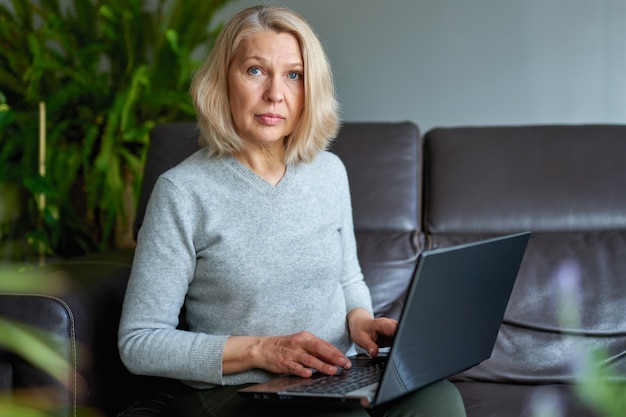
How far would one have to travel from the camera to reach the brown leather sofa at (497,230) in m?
1.52

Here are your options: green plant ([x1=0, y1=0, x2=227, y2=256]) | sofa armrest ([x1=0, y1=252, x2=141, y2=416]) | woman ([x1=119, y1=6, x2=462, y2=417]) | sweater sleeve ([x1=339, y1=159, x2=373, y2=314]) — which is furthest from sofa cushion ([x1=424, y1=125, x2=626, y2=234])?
green plant ([x1=0, y1=0, x2=227, y2=256])

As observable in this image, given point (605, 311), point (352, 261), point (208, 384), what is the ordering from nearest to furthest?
point (208, 384), point (352, 261), point (605, 311)

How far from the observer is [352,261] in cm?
154

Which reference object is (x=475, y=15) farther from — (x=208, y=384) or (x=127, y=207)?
(x=208, y=384)

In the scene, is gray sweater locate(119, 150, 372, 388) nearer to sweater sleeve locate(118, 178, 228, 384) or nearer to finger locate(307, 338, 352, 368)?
sweater sleeve locate(118, 178, 228, 384)

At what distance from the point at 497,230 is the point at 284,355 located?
83 cm

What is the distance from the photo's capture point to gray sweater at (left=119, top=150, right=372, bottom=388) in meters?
1.25

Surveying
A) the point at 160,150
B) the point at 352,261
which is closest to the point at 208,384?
the point at 352,261

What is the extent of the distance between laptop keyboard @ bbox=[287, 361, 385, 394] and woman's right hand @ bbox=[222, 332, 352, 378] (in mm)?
18

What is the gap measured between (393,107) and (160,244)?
174 cm

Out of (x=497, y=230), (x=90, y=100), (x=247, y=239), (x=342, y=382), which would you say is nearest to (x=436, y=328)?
(x=342, y=382)

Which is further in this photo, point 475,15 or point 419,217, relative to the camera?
point 475,15

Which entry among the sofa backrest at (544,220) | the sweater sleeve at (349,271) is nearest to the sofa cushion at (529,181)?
the sofa backrest at (544,220)

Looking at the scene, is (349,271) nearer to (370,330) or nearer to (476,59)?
(370,330)
